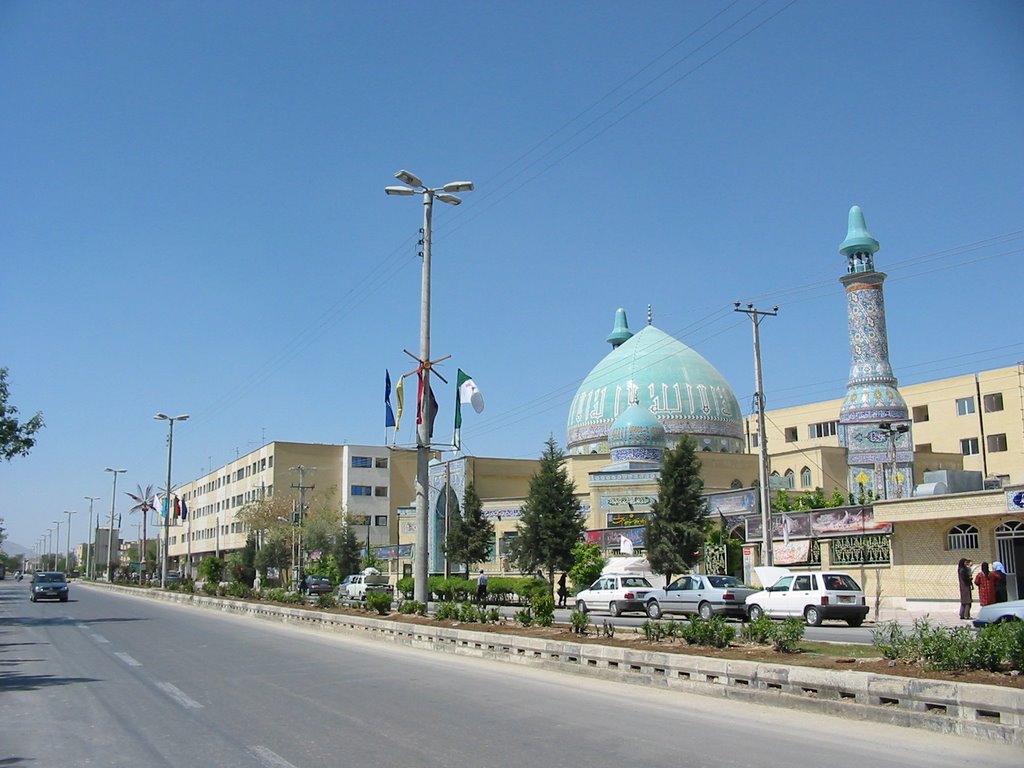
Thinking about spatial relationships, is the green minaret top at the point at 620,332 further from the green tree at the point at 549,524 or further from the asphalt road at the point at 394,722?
the asphalt road at the point at 394,722

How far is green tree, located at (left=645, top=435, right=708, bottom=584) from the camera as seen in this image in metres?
39.2

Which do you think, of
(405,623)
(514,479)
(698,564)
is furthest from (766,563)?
(514,479)

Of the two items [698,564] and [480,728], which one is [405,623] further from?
[698,564]

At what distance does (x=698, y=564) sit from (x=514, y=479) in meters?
30.6

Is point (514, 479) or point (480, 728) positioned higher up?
point (514, 479)

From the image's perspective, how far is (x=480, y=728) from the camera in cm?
917

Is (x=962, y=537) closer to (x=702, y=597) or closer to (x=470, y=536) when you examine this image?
(x=702, y=597)

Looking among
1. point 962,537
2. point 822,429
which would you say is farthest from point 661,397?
point 962,537

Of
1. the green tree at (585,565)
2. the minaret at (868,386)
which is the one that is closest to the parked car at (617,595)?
the green tree at (585,565)

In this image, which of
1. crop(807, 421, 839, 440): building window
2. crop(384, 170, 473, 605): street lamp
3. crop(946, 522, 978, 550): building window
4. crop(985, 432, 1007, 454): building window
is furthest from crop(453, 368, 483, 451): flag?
crop(807, 421, 839, 440): building window

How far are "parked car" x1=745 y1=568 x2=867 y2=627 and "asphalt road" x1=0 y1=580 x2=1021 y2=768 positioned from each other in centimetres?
1194

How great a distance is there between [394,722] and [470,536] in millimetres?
43049

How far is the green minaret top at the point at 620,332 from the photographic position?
8472cm

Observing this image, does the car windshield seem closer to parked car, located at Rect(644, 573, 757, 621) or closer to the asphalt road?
parked car, located at Rect(644, 573, 757, 621)
